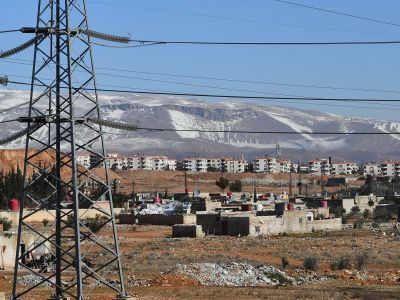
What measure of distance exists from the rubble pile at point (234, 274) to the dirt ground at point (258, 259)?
70 centimetres

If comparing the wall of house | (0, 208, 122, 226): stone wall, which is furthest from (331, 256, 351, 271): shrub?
the wall of house

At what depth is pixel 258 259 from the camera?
42.8 meters

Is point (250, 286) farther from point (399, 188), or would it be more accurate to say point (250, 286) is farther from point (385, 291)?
point (399, 188)

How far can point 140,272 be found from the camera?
1489 inches

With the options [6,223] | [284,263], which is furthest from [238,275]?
[6,223]

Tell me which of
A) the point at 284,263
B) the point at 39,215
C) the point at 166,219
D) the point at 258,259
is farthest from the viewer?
the point at 166,219

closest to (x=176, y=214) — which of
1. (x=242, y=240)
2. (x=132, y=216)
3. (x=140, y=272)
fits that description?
(x=132, y=216)

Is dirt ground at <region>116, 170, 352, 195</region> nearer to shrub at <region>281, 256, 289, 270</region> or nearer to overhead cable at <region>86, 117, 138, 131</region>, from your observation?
shrub at <region>281, 256, 289, 270</region>

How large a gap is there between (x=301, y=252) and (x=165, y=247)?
7.12 m

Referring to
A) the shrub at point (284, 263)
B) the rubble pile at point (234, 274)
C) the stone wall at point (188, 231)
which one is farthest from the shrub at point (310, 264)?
the stone wall at point (188, 231)

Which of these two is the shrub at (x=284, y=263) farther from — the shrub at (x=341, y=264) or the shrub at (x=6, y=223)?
the shrub at (x=6, y=223)

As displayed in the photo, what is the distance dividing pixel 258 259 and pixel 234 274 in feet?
21.4

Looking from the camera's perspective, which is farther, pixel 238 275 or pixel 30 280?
pixel 238 275

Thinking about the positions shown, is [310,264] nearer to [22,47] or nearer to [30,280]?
[30,280]
